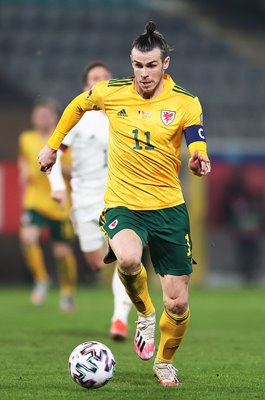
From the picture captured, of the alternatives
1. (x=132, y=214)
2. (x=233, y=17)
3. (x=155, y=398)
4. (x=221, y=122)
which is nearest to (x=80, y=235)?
(x=132, y=214)

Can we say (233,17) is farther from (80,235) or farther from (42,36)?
(80,235)

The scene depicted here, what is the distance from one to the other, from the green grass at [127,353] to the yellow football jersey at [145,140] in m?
1.15

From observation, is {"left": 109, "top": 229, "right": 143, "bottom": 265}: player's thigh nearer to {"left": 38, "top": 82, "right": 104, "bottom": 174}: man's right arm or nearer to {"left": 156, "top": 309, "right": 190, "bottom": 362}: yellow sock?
{"left": 156, "top": 309, "right": 190, "bottom": 362}: yellow sock

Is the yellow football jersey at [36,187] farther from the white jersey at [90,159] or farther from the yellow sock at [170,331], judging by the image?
the yellow sock at [170,331]

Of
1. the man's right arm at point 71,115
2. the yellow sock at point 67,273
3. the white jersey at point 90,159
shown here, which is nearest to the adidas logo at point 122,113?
the man's right arm at point 71,115

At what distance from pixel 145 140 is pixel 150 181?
26cm

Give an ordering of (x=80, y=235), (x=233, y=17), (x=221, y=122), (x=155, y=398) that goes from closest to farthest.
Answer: (x=155, y=398)
(x=80, y=235)
(x=221, y=122)
(x=233, y=17)

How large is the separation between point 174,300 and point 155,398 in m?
0.71

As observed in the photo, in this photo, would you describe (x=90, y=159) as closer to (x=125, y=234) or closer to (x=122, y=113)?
(x=122, y=113)

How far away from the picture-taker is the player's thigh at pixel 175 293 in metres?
6.59

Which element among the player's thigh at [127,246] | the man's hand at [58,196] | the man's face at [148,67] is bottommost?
the man's hand at [58,196]

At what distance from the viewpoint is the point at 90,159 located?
978 cm

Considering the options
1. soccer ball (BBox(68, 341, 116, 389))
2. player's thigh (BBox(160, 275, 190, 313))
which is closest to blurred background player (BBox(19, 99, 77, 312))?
player's thigh (BBox(160, 275, 190, 313))

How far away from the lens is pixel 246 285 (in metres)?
18.5
